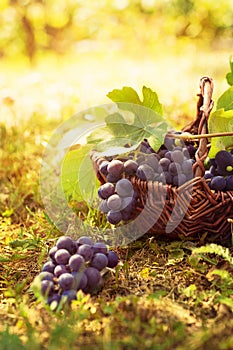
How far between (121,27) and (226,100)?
708 cm

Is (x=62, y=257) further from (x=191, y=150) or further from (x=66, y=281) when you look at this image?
(x=191, y=150)

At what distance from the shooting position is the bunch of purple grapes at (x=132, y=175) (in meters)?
1.62

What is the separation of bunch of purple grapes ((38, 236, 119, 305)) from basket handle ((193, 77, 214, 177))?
0.37 meters

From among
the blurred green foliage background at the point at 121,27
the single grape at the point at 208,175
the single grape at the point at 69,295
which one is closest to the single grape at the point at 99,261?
the single grape at the point at 69,295

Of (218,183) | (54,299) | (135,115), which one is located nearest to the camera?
(54,299)

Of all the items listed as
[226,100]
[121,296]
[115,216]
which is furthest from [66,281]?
[226,100]

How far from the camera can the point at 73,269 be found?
1.39m

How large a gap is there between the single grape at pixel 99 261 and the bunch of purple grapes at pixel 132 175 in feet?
0.75

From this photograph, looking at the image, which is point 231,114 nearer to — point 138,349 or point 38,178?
point 138,349

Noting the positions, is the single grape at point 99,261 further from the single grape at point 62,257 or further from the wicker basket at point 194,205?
the wicker basket at point 194,205

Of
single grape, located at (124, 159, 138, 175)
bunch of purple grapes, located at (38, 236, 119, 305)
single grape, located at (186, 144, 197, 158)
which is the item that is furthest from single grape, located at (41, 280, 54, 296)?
single grape, located at (186, 144, 197, 158)

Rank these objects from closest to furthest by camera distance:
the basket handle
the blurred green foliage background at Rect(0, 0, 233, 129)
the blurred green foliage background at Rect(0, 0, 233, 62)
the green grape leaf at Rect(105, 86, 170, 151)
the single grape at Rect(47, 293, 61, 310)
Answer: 1. the single grape at Rect(47, 293, 61, 310)
2. the basket handle
3. the green grape leaf at Rect(105, 86, 170, 151)
4. the blurred green foliage background at Rect(0, 0, 233, 129)
5. the blurred green foliage background at Rect(0, 0, 233, 62)

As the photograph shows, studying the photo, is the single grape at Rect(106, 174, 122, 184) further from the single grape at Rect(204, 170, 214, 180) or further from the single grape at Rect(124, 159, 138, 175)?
the single grape at Rect(204, 170, 214, 180)

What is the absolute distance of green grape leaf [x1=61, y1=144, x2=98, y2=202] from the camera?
6.07 feet
